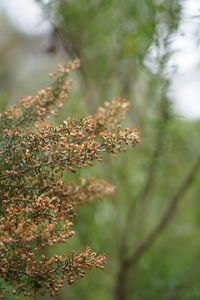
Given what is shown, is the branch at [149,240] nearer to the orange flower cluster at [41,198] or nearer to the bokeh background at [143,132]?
the bokeh background at [143,132]

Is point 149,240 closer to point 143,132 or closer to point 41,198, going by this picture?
point 143,132

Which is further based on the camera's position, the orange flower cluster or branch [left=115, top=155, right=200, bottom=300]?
branch [left=115, top=155, right=200, bottom=300]

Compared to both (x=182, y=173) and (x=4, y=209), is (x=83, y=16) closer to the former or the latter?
(x=182, y=173)

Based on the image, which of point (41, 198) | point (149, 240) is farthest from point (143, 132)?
point (41, 198)

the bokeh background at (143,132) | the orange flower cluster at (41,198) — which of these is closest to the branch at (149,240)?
the bokeh background at (143,132)

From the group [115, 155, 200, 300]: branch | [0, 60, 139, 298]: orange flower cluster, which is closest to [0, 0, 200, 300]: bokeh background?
[115, 155, 200, 300]: branch

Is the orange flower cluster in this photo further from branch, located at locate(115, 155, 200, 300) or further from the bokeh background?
branch, located at locate(115, 155, 200, 300)

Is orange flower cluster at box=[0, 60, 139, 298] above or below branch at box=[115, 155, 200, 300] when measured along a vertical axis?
below
